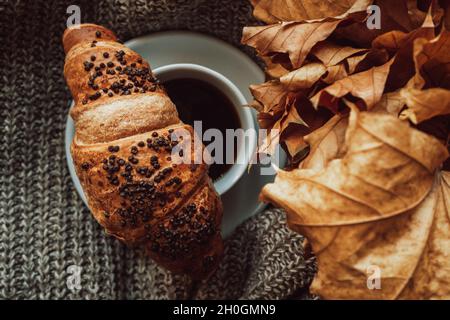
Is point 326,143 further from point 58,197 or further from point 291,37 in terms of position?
point 58,197

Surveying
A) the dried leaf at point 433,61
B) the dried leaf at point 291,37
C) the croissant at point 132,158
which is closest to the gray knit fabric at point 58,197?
the croissant at point 132,158

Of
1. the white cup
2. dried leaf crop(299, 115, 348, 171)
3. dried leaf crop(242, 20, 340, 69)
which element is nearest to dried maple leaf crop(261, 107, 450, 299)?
dried leaf crop(299, 115, 348, 171)

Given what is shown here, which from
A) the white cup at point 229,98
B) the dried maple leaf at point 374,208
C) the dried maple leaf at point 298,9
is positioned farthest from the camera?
the white cup at point 229,98

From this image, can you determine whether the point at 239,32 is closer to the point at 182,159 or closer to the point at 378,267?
the point at 182,159

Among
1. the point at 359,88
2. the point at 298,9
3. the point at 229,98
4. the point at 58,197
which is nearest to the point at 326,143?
the point at 359,88

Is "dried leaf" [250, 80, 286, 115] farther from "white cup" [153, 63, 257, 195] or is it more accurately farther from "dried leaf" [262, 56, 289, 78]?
"white cup" [153, 63, 257, 195]

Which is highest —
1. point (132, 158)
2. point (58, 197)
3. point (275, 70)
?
point (275, 70)

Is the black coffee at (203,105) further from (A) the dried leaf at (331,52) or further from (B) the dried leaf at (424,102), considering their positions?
(B) the dried leaf at (424,102)
